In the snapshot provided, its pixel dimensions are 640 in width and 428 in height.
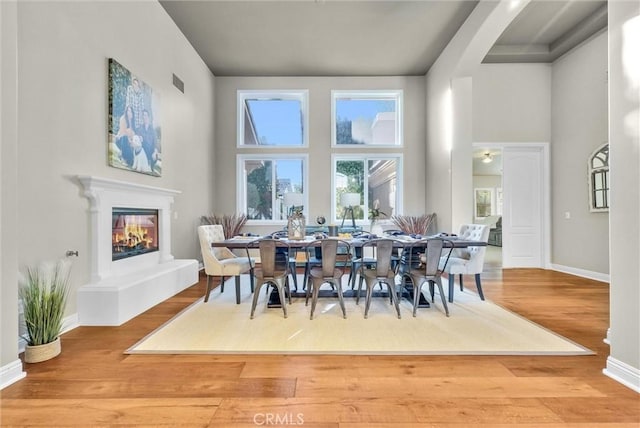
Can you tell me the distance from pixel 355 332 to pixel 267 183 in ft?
14.3

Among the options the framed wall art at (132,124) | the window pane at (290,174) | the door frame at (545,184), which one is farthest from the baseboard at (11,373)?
the door frame at (545,184)

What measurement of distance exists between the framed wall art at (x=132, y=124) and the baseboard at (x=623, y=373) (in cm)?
438

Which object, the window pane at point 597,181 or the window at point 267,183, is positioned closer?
the window pane at point 597,181

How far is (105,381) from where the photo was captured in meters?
1.88

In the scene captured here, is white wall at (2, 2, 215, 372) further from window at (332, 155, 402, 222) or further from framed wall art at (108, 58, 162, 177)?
window at (332, 155, 402, 222)

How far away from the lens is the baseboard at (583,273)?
4521 millimetres

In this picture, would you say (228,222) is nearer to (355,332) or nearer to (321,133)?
(321,133)

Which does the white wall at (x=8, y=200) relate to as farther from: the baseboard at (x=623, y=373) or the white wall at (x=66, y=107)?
the baseboard at (x=623, y=373)

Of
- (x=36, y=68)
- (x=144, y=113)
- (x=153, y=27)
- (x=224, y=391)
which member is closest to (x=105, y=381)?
(x=224, y=391)

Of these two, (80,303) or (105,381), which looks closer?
(105,381)

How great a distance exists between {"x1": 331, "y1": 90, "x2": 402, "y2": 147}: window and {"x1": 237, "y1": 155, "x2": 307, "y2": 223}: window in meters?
1.07

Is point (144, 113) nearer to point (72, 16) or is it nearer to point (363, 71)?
point (72, 16)

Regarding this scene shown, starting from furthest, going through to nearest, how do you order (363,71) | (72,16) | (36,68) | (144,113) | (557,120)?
(363,71), (557,120), (144,113), (72,16), (36,68)

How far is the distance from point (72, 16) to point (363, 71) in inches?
182
